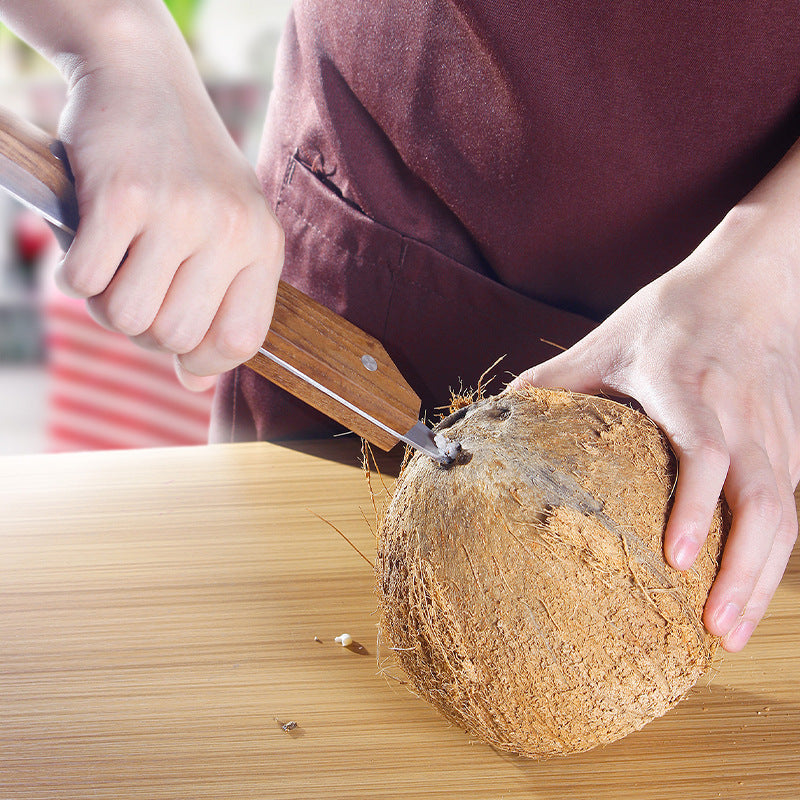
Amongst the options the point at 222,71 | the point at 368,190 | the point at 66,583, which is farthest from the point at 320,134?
the point at 222,71

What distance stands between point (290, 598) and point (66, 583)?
0.84 feet

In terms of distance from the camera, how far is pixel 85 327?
2266 mm

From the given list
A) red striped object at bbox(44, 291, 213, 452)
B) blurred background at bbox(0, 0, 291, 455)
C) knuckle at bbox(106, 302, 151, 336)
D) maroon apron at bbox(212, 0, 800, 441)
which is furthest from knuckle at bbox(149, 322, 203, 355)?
red striped object at bbox(44, 291, 213, 452)

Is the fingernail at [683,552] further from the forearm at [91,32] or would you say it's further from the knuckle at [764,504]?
the forearm at [91,32]

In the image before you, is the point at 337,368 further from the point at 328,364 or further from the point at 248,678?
the point at 248,678

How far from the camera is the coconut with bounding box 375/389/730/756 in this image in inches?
25.4

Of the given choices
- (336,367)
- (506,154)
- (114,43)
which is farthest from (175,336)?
(506,154)

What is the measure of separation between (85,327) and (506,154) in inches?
64.2

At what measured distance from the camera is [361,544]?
980mm

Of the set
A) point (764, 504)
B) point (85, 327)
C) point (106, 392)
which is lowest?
point (106, 392)

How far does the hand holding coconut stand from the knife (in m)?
0.12

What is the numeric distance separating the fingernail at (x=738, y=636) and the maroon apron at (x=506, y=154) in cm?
41

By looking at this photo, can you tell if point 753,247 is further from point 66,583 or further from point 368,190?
point 66,583

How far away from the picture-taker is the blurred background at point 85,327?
2.31 meters
